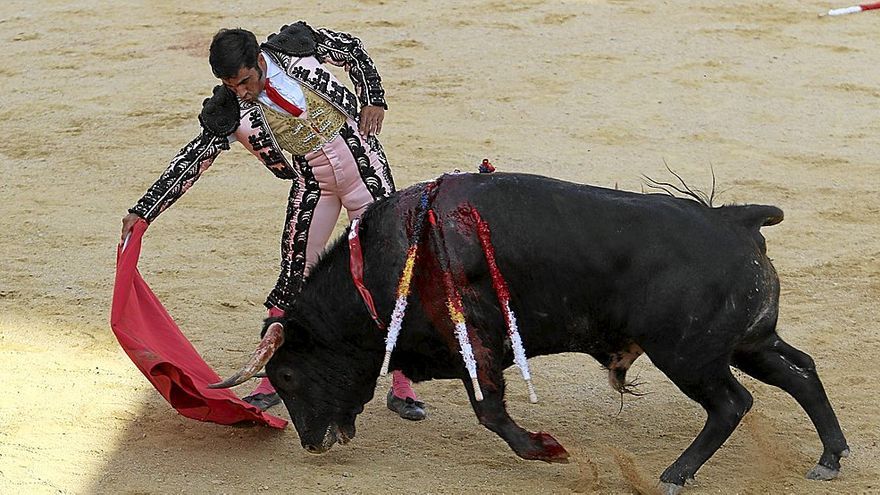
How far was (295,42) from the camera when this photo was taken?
4.43 m

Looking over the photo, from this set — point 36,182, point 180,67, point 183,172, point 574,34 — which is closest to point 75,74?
point 180,67

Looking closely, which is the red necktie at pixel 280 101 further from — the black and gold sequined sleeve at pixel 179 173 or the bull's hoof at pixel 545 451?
the bull's hoof at pixel 545 451

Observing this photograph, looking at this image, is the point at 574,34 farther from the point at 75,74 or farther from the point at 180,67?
the point at 75,74

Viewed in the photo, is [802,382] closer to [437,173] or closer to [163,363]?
[163,363]

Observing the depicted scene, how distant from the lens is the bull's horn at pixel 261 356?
163 inches

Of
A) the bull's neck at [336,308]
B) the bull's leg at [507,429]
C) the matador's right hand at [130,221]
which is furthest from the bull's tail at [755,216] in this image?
the matador's right hand at [130,221]

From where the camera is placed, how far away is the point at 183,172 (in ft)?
14.5

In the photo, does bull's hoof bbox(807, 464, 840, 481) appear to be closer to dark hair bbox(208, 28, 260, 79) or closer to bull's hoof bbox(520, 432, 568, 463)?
bull's hoof bbox(520, 432, 568, 463)

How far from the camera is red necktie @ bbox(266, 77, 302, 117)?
14.0ft

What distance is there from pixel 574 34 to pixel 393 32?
4.04 ft

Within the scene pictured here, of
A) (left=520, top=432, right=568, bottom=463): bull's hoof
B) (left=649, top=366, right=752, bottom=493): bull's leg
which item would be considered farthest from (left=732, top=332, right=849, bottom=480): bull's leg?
(left=520, top=432, right=568, bottom=463): bull's hoof

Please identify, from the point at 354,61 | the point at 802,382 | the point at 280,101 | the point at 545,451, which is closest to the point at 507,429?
the point at 545,451

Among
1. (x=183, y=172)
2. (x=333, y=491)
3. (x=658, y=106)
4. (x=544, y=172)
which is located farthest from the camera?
(x=658, y=106)

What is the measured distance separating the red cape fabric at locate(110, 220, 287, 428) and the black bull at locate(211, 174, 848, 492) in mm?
396
